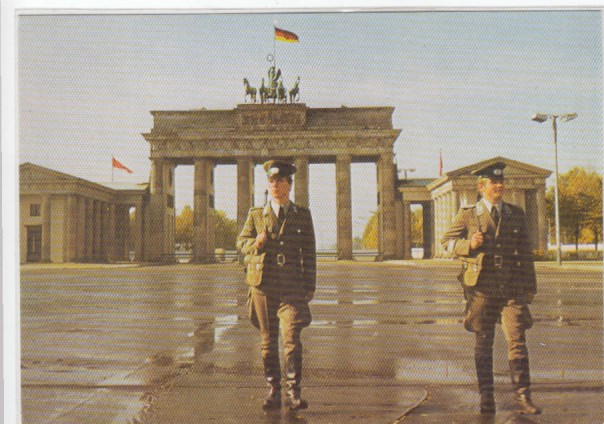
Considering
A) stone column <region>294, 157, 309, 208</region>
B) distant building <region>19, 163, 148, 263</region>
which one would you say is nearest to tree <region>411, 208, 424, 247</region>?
stone column <region>294, 157, 309, 208</region>

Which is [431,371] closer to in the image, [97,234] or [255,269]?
[255,269]

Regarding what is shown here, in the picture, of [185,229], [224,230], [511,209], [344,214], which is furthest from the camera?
[185,229]

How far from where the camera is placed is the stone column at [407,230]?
8234mm

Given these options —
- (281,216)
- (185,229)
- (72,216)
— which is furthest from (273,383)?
(72,216)

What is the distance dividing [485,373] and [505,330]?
343 mm

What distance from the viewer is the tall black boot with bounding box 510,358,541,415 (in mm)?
4469

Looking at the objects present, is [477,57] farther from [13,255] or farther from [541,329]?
[13,255]

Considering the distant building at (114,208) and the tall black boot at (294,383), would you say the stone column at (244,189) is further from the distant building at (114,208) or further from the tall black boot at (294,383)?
the tall black boot at (294,383)

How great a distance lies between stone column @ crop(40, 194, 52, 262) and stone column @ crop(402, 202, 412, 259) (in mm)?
4191

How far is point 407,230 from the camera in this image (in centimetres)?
841

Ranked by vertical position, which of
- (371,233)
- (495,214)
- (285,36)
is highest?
(285,36)

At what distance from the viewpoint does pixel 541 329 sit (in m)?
7.09

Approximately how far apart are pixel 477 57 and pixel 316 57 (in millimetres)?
1394

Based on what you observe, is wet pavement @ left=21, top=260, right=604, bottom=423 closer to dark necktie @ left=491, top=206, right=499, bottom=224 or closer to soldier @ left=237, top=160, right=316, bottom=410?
soldier @ left=237, top=160, right=316, bottom=410
